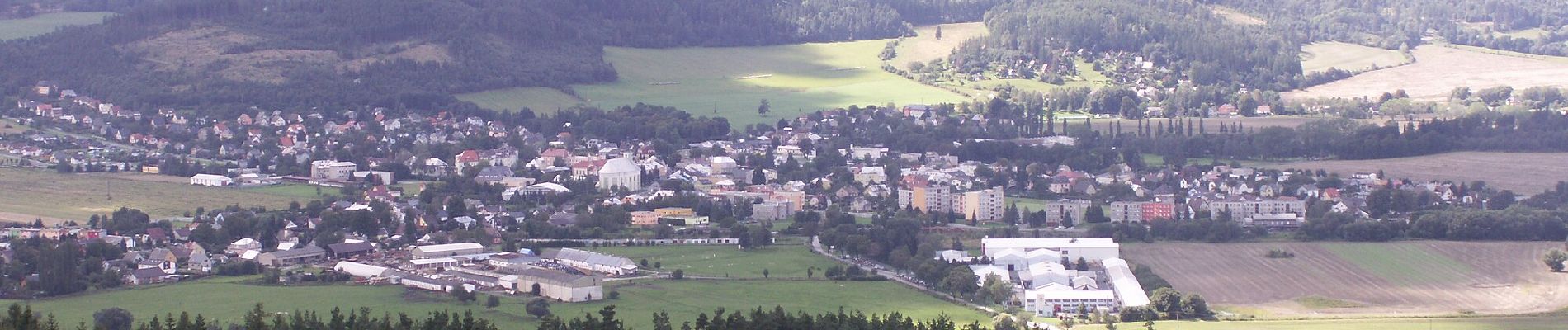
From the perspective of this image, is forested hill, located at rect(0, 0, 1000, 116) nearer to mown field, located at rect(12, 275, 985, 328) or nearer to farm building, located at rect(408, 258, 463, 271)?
farm building, located at rect(408, 258, 463, 271)

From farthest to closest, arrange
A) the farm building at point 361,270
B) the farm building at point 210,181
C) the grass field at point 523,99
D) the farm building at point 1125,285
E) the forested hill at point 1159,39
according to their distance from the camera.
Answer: the forested hill at point 1159,39
the grass field at point 523,99
the farm building at point 210,181
the farm building at point 361,270
the farm building at point 1125,285

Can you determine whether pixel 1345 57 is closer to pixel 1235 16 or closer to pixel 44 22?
pixel 1235 16

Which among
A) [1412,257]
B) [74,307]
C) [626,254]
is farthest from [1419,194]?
[74,307]

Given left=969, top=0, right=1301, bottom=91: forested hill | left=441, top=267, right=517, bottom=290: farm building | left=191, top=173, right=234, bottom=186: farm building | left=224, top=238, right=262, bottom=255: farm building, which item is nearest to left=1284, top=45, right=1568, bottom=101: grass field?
left=969, top=0, right=1301, bottom=91: forested hill

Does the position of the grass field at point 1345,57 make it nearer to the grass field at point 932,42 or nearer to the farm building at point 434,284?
the grass field at point 932,42

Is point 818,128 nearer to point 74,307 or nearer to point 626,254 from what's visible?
point 626,254

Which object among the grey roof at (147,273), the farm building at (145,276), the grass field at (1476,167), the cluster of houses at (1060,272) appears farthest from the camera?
the grass field at (1476,167)

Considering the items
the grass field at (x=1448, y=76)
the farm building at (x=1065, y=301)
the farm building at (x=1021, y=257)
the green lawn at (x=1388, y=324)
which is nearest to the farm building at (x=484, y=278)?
the farm building at (x=1065, y=301)
